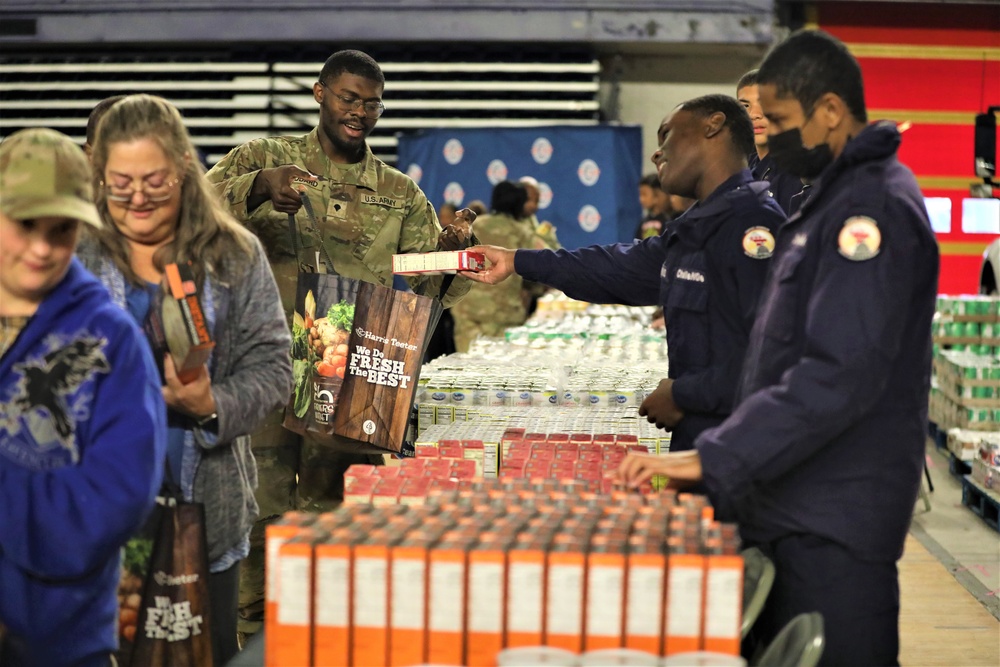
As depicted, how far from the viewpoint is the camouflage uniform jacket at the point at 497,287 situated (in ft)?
32.6

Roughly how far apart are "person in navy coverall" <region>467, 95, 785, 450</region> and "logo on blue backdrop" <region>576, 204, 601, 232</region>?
933 centimetres

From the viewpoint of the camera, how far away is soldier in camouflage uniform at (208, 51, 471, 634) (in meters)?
4.44

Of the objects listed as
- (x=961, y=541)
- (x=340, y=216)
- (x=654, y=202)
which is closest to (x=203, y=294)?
(x=340, y=216)

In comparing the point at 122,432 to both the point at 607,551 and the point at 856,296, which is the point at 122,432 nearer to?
the point at 607,551

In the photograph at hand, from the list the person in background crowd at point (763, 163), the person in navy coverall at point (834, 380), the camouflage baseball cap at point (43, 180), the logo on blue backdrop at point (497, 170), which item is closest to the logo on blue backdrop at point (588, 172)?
the logo on blue backdrop at point (497, 170)

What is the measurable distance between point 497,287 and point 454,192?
11.4 feet

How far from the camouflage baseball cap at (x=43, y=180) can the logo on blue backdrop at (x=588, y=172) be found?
36.2 ft

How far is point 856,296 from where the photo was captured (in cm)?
244

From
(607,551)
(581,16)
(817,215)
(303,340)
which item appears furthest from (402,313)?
(581,16)

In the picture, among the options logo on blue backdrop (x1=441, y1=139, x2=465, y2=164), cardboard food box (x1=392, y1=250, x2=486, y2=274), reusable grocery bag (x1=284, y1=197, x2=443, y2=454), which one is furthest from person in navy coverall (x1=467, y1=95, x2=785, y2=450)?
logo on blue backdrop (x1=441, y1=139, x2=465, y2=164)

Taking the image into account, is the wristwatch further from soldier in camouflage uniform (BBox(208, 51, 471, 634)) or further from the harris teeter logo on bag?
soldier in camouflage uniform (BBox(208, 51, 471, 634))

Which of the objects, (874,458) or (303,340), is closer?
(874,458)

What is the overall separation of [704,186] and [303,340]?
1423 millimetres

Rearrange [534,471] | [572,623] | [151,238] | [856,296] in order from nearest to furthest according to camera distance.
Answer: [572,623] → [856,296] → [151,238] → [534,471]
